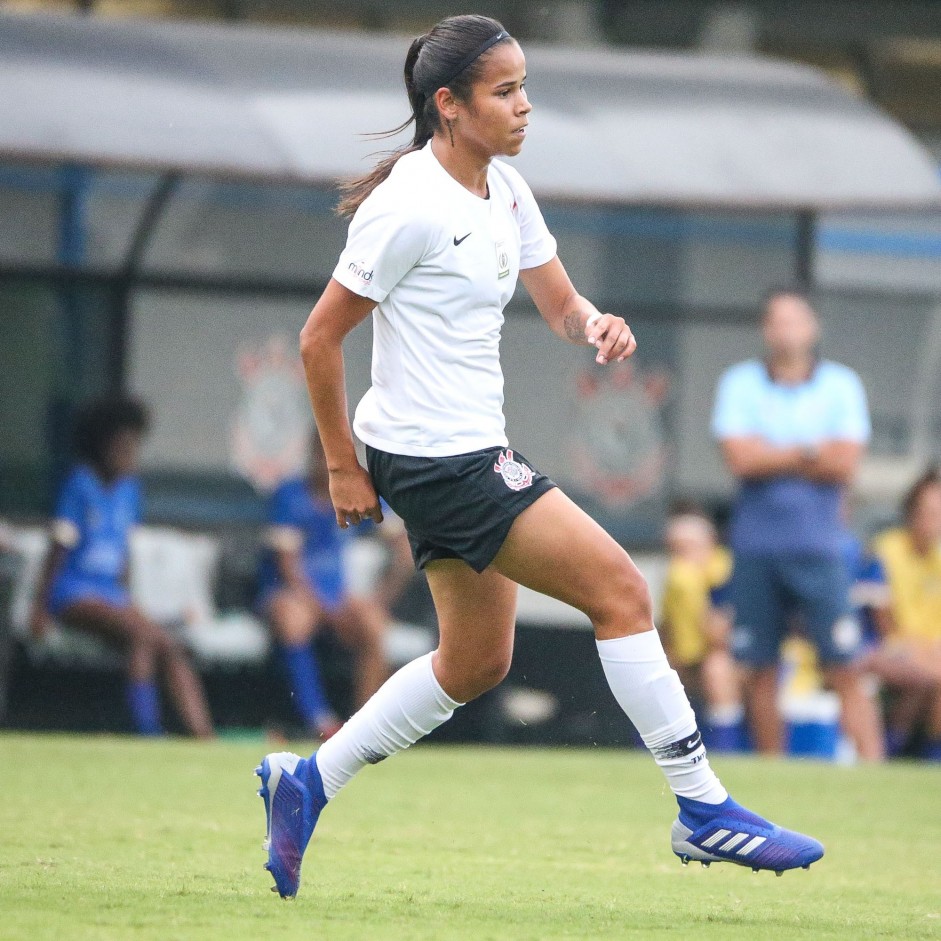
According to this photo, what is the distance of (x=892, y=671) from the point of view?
10.1 metres

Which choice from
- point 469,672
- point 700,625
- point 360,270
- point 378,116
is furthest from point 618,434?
point 360,270

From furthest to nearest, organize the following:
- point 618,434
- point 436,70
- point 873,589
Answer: point 618,434, point 873,589, point 436,70

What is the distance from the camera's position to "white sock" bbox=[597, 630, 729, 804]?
4.55 m

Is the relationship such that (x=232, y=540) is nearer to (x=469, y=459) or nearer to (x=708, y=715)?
(x=708, y=715)

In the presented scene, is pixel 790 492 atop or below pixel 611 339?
below

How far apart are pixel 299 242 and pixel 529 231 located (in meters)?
6.42

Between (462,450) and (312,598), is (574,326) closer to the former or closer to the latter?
(462,450)

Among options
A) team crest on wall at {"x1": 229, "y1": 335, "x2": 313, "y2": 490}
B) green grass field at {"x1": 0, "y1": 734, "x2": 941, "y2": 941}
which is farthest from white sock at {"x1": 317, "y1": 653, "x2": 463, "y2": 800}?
team crest on wall at {"x1": 229, "y1": 335, "x2": 313, "y2": 490}

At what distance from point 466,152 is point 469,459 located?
0.69 m

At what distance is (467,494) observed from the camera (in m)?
4.50

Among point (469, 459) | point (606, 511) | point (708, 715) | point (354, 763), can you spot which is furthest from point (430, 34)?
point (606, 511)

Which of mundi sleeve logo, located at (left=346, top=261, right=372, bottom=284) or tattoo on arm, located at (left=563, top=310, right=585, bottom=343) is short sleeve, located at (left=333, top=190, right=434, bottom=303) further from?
tattoo on arm, located at (left=563, top=310, right=585, bottom=343)

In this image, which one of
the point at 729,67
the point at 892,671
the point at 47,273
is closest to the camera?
the point at 892,671

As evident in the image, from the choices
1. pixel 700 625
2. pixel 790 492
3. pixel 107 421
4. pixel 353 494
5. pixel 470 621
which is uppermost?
pixel 353 494
